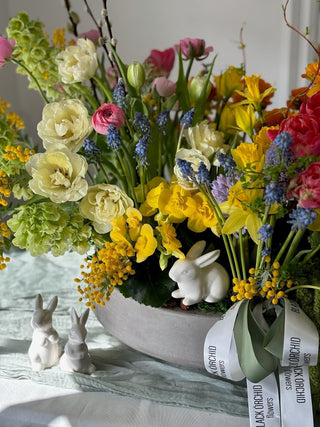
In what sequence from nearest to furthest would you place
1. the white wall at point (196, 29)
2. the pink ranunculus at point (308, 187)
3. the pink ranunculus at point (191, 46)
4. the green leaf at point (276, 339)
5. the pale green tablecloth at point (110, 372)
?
1. the pink ranunculus at point (308, 187)
2. the green leaf at point (276, 339)
3. the pale green tablecloth at point (110, 372)
4. the pink ranunculus at point (191, 46)
5. the white wall at point (196, 29)

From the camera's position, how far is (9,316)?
2.94 feet

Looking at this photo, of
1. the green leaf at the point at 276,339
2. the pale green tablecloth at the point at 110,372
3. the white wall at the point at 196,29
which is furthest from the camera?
the white wall at the point at 196,29

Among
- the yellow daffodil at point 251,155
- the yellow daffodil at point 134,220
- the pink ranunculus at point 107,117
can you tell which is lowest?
the yellow daffodil at point 134,220

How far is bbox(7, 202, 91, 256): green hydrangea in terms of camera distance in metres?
0.64

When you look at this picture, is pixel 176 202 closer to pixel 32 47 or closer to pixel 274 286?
pixel 274 286

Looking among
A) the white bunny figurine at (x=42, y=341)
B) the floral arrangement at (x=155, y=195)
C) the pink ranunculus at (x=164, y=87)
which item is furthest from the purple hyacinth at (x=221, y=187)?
the white bunny figurine at (x=42, y=341)

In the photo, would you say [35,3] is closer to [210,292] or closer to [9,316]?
[9,316]

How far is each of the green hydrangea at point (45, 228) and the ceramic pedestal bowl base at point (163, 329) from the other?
0.11 m

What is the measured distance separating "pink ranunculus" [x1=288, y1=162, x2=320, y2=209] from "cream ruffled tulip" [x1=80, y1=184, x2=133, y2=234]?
9.2 inches

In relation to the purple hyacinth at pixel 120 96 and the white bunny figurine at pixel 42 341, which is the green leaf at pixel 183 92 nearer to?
the purple hyacinth at pixel 120 96

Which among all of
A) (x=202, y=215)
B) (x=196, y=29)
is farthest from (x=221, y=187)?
(x=196, y=29)

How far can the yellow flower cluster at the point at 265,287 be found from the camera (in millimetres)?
557

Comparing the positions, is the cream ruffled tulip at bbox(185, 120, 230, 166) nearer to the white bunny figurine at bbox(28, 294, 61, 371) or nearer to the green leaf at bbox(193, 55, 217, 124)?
the green leaf at bbox(193, 55, 217, 124)

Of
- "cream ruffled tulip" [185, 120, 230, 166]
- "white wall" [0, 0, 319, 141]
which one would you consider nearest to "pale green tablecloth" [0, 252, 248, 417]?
"cream ruffled tulip" [185, 120, 230, 166]
